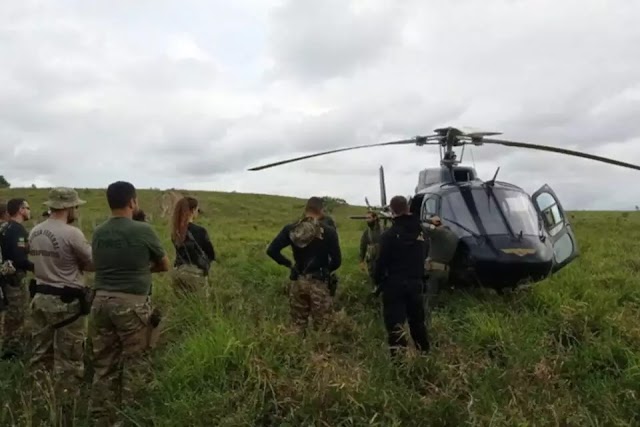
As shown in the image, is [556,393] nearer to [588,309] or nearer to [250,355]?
[588,309]

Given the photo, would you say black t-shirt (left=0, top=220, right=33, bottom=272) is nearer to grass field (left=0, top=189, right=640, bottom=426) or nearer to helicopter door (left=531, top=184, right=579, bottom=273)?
grass field (left=0, top=189, right=640, bottom=426)

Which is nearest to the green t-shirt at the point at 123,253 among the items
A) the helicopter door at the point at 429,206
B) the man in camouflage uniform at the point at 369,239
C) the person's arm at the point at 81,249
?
the person's arm at the point at 81,249

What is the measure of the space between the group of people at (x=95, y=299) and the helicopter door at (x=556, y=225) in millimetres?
→ 5652

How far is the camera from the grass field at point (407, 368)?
4.75 m

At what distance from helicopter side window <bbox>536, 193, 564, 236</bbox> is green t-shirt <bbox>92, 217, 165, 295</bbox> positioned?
596 cm

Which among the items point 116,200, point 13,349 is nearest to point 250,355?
point 116,200

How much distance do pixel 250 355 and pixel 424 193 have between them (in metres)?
5.23

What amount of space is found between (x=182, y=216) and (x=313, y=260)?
1624 millimetres

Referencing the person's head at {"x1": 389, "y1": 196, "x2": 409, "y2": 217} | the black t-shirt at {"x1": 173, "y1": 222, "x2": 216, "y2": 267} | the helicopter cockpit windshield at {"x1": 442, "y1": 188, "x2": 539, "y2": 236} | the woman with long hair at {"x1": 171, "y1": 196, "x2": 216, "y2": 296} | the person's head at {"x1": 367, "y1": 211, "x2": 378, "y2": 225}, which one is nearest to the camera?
the person's head at {"x1": 389, "y1": 196, "x2": 409, "y2": 217}

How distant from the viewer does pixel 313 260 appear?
6.88m

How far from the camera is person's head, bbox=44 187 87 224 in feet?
18.1

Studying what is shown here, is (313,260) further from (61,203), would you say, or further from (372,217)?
(372,217)

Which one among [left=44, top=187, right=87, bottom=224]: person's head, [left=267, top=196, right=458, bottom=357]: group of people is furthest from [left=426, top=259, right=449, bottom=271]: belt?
[left=44, top=187, right=87, bottom=224]: person's head

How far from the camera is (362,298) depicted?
950cm
